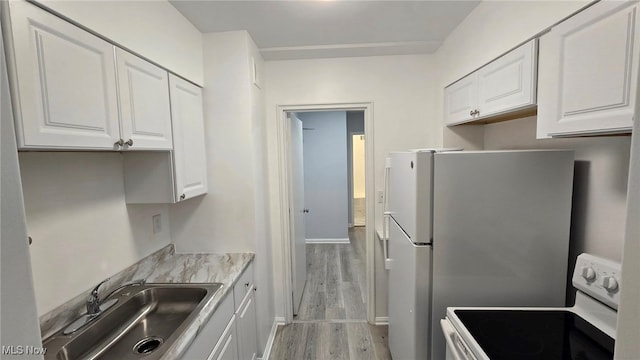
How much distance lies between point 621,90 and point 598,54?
0.16m

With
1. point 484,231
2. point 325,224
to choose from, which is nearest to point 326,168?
point 325,224

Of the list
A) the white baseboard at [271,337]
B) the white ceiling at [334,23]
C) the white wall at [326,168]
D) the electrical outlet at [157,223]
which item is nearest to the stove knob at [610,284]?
the white ceiling at [334,23]

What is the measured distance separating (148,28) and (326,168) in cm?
397

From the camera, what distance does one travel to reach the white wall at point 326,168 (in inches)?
209

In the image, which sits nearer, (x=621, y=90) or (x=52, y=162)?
(x=621, y=90)

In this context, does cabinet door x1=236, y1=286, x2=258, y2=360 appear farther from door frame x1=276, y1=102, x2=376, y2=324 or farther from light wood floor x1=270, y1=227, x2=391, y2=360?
door frame x1=276, y1=102, x2=376, y2=324

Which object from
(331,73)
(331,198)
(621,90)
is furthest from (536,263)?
(331,198)

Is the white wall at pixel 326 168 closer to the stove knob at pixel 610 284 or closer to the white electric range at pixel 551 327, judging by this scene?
the white electric range at pixel 551 327

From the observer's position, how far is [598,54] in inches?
39.6

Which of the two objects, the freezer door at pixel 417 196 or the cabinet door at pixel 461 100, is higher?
the cabinet door at pixel 461 100

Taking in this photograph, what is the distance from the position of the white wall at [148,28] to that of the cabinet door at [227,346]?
4.89 feet

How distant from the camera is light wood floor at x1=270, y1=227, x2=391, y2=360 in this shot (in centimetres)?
246

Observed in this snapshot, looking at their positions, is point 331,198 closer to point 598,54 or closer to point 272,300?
point 272,300

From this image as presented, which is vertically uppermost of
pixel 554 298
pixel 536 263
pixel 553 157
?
pixel 553 157
